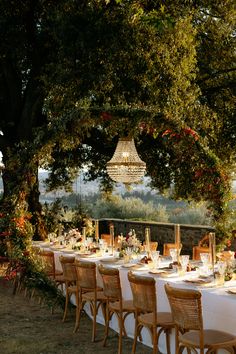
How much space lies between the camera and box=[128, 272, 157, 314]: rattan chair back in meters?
6.97

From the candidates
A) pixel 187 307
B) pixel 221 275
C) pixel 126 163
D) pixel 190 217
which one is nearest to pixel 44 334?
pixel 221 275

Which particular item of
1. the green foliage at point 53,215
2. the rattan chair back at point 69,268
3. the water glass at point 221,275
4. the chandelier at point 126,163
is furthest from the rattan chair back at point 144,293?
the green foliage at point 53,215

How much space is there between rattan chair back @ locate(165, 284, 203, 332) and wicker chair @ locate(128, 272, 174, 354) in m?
0.59

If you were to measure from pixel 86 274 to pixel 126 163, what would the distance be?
3985 millimetres

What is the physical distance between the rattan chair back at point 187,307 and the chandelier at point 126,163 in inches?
236

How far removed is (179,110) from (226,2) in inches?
128

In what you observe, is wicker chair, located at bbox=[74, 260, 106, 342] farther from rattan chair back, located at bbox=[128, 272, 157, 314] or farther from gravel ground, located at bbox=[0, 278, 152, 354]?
rattan chair back, located at bbox=[128, 272, 157, 314]

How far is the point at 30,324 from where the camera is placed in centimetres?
940

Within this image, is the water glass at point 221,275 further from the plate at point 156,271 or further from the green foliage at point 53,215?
the green foliage at point 53,215

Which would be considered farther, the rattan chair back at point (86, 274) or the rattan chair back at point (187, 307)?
the rattan chair back at point (86, 274)

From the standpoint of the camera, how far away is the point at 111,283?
26.3 feet

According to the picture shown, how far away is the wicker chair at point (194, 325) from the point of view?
6059 millimetres

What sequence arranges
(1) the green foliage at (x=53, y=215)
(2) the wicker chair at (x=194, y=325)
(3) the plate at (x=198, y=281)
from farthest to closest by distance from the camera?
(1) the green foliage at (x=53, y=215), (3) the plate at (x=198, y=281), (2) the wicker chair at (x=194, y=325)

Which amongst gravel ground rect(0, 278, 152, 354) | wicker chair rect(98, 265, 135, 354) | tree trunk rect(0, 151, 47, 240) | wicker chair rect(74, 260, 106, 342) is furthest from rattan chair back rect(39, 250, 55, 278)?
wicker chair rect(98, 265, 135, 354)
